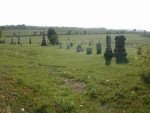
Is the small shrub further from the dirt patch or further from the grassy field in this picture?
the dirt patch

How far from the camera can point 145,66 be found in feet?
84.3

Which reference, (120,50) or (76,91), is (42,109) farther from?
(120,50)

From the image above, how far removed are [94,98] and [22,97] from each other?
12.2 ft

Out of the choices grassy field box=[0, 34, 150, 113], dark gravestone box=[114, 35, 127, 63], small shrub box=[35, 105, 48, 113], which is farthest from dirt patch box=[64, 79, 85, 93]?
dark gravestone box=[114, 35, 127, 63]

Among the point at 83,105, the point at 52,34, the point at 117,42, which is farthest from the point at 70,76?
the point at 52,34

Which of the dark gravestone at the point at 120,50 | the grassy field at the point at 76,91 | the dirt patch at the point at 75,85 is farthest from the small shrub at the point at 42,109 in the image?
the dark gravestone at the point at 120,50

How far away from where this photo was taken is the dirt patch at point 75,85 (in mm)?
18625

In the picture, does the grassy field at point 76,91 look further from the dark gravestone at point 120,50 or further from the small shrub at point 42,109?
the dark gravestone at point 120,50

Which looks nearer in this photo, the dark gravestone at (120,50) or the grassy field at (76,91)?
the grassy field at (76,91)

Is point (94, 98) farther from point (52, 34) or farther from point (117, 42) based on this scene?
point (52, 34)

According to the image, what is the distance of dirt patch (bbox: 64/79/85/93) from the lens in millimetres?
18625

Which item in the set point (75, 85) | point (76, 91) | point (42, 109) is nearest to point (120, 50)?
point (75, 85)

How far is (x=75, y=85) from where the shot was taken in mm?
19688

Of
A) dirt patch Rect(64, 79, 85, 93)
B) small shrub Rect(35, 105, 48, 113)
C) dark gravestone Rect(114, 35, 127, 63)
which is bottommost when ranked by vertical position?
small shrub Rect(35, 105, 48, 113)
